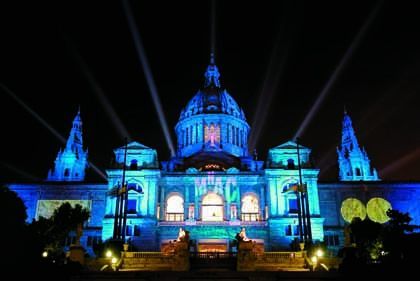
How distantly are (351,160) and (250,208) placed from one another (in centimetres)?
3167

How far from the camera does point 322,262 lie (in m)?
31.6

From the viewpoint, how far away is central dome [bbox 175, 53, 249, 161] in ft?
211

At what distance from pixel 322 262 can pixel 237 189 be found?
21.9m

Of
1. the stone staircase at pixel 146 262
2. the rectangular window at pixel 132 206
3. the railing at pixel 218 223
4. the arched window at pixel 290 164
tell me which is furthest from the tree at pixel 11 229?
the arched window at pixel 290 164

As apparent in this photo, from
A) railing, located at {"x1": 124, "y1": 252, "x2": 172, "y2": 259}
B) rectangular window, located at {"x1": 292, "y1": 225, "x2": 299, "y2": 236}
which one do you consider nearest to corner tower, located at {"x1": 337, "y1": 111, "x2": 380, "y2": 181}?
rectangular window, located at {"x1": 292, "y1": 225, "x2": 299, "y2": 236}

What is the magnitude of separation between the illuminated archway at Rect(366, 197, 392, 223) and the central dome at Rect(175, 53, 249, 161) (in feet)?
65.3

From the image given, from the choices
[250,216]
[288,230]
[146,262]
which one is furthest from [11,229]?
[288,230]

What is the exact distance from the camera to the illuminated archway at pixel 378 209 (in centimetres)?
5444

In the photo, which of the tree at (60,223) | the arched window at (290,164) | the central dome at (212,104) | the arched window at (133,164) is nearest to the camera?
the tree at (60,223)

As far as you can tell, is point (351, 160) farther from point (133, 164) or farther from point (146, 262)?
point (146, 262)

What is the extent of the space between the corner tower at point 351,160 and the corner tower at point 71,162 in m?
46.7

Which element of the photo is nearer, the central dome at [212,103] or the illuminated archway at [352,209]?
the illuminated archway at [352,209]

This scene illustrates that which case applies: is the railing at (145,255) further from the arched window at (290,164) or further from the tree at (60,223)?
the arched window at (290,164)

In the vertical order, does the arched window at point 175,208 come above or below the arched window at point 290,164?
below
